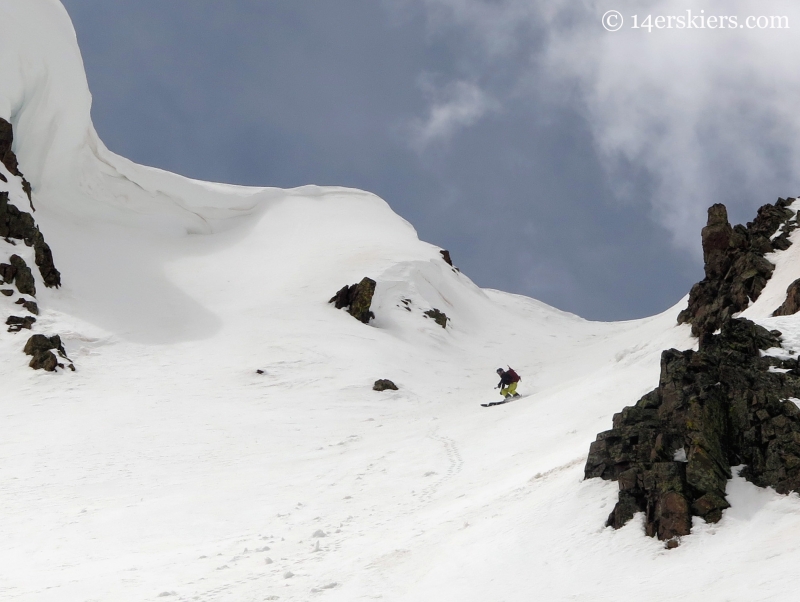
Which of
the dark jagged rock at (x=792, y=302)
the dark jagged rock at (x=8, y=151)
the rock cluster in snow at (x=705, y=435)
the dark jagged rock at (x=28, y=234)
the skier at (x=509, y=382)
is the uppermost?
the dark jagged rock at (x=8, y=151)

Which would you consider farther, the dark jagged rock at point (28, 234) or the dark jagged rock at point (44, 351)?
the dark jagged rock at point (28, 234)

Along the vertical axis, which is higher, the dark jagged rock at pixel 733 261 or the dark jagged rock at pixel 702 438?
the dark jagged rock at pixel 733 261

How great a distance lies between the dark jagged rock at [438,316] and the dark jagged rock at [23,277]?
67.6ft

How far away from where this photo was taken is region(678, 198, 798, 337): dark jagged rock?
22.3m

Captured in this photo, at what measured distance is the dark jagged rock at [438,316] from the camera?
42469 millimetres

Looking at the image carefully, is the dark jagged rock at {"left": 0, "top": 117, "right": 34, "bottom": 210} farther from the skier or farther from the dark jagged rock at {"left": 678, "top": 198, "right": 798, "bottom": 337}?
the dark jagged rock at {"left": 678, "top": 198, "right": 798, "bottom": 337}

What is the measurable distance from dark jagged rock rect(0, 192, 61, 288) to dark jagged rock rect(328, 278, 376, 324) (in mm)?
13728

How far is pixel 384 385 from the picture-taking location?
27922mm

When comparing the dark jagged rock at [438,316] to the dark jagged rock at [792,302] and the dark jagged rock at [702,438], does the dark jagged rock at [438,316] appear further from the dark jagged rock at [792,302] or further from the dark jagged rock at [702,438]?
the dark jagged rock at [702,438]

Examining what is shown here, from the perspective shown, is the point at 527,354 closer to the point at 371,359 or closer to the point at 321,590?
the point at 371,359

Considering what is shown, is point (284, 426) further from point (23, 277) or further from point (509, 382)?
point (23, 277)

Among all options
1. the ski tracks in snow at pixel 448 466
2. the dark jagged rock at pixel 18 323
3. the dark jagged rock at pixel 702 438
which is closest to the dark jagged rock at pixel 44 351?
the dark jagged rock at pixel 18 323

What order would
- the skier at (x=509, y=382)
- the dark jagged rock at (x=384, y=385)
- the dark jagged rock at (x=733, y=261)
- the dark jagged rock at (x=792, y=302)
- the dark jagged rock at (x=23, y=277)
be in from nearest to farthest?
the dark jagged rock at (x=792, y=302), the dark jagged rock at (x=733, y=261), the skier at (x=509, y=382), the dark jagged rock at (x=384, y=385), the dark jagged rock at (x=23, y=277)

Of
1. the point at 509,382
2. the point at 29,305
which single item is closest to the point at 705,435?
the point at 509,382
